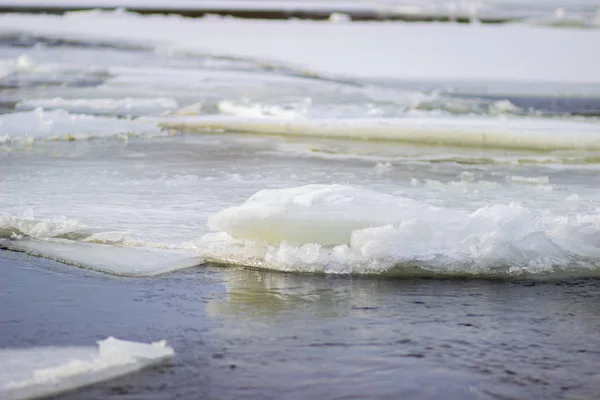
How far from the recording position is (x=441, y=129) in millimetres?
9711

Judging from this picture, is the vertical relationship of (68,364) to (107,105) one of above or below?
below

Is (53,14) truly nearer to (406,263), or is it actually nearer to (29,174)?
(29,174)

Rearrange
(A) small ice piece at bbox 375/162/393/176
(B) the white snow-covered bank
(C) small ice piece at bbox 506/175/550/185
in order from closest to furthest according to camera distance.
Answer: (C) small ice piece at bbox 506/175/550/185 < (A) small ice piece at bbox 375/162/393/176 < (B) the white snow-covered bank

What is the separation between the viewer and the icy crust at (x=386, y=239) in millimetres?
5141

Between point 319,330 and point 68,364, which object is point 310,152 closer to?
point 319,330

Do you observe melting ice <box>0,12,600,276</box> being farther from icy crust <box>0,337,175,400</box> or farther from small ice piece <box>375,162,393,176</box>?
icy crust <box>0,337,175,400</box>

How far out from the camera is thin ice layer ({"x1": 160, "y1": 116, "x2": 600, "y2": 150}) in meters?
9.25

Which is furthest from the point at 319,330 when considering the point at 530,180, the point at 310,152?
the point at 310,152

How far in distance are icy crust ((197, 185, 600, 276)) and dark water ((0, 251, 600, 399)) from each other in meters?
0.12

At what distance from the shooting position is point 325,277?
16.7 feet

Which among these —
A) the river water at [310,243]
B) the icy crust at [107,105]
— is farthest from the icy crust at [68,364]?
the icy crust at [107,105]

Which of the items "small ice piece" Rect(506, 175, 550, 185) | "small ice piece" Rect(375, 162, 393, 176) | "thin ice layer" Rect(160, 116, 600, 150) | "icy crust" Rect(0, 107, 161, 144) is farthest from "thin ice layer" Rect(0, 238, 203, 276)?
"thin ice layer" Rect(160, 116, 600, 150)

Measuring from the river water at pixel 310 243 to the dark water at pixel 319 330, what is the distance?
1 cm

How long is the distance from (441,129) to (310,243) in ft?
15.5
